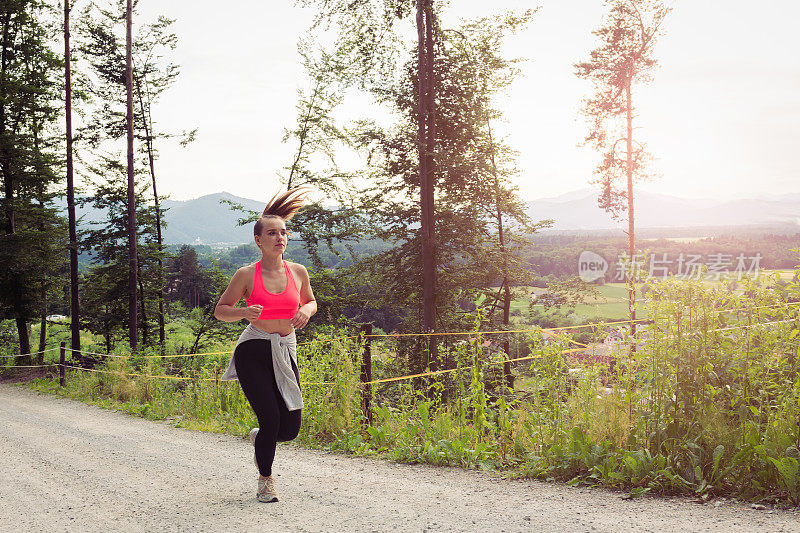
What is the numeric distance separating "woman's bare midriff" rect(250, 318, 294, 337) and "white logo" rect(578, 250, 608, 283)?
20.5m

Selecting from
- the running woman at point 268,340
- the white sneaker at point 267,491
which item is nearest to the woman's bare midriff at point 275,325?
the running woman at point 268,340

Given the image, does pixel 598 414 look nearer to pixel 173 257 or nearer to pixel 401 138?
pixel 401 138

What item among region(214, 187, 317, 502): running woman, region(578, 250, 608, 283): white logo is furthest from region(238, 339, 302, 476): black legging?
region(578, 250, 608, 283): white logo

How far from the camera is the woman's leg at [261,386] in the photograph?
429 cm

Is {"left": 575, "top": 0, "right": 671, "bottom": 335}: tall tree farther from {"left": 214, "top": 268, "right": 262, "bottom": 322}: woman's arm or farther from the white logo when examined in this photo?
{"left": 214, "top": 268, "right": 262, "bottom": 322}: woman's arm

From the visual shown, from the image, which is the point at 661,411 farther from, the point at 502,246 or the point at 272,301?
the point at 502,246

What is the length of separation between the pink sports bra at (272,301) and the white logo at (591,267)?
2045 centimetres

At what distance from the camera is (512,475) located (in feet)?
16.6

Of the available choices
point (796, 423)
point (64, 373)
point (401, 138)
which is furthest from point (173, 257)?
point (796, 423)

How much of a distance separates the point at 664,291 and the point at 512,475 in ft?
6.59

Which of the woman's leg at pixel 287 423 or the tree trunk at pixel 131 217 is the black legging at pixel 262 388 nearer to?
the woman's leg at pixel 287 423

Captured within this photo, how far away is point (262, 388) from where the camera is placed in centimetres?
429

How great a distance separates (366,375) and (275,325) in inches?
114

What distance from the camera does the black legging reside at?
4.29 meters
